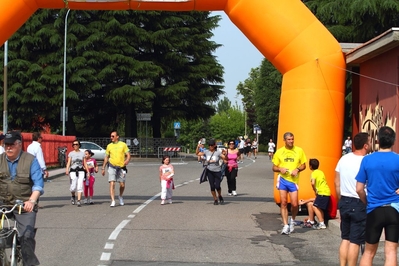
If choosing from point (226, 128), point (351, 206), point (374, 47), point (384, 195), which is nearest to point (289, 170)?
point (374, 47)

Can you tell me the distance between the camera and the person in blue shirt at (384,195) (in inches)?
270

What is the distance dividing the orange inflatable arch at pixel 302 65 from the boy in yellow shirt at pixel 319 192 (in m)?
0.98

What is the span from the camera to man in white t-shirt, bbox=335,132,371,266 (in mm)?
7746

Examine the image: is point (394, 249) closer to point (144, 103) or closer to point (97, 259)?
point (97, 259)

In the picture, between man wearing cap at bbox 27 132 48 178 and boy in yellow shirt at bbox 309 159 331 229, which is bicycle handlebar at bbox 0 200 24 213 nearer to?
boy in yellow shirt at bbox 309 159 331 229

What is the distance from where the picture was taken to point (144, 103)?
161 ft

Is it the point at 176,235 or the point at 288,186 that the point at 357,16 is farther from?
the point at 176,235

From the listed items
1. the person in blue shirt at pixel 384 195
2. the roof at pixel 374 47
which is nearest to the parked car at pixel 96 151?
the roof at pixel 374 47

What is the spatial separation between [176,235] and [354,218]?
435 centimetres

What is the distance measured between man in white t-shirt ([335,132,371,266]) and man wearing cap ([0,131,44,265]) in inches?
138

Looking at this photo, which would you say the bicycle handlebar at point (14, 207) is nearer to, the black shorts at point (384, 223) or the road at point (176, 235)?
the road at point (176, 235)

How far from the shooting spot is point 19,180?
273 inches

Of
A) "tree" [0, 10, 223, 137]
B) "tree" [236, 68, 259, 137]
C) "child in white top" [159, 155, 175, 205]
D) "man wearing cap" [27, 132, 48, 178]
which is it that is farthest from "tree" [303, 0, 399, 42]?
"tree" [236, 68, 259, 137]

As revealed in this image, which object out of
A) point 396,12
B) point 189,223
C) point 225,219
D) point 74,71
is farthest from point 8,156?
point 74,71
